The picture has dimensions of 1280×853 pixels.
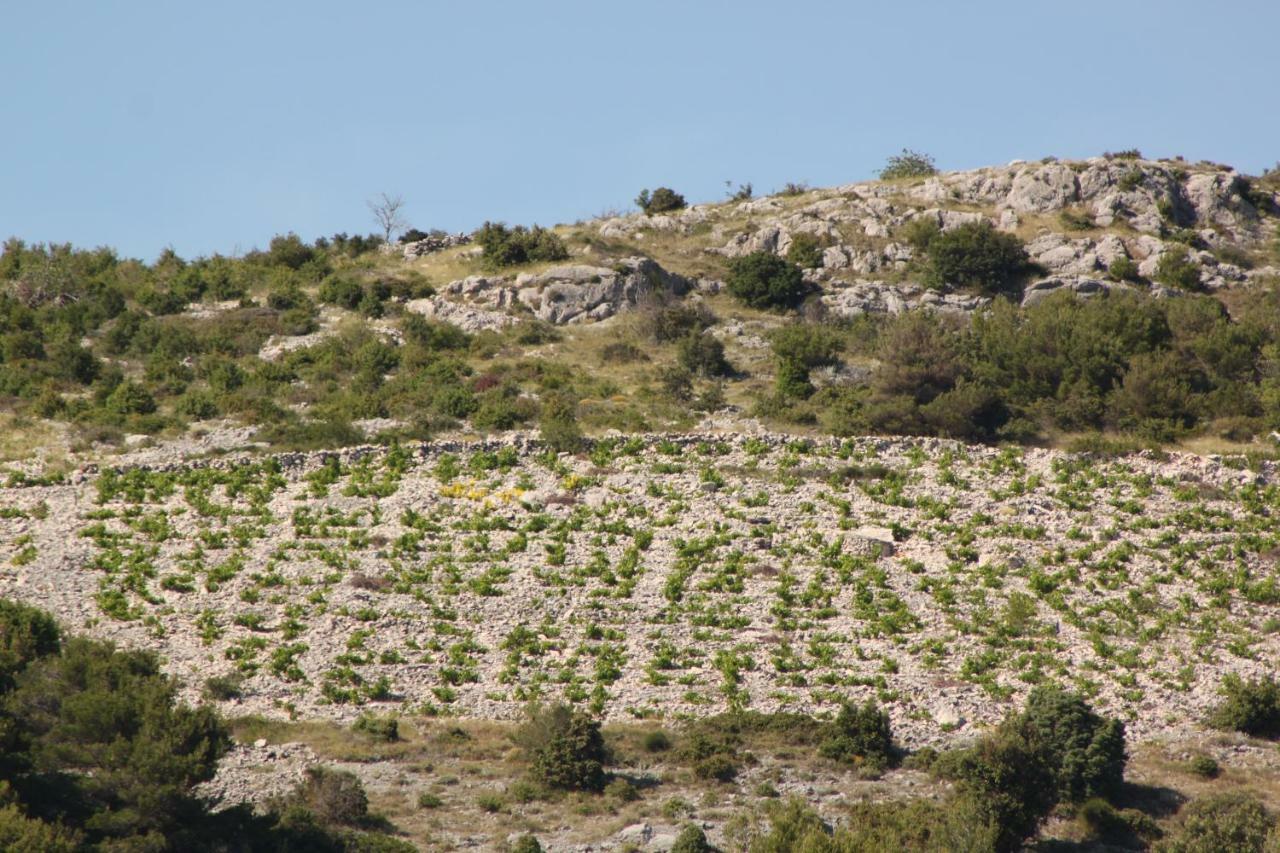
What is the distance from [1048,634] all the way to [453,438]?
20.8 meters

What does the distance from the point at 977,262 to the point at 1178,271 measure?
816 centimetres

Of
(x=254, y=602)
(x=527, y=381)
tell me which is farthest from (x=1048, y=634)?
(x=527, y=381)

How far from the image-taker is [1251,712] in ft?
108

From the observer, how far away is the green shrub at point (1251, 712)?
33.0 meters

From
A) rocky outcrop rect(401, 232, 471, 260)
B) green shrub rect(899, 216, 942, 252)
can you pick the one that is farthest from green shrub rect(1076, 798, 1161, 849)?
rocky outcrop rect(401, 232, 471, 260)

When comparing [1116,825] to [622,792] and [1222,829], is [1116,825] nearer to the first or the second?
[1222,829]

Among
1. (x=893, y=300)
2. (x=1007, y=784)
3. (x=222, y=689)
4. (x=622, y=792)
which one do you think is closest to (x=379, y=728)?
(x=222, y=689)

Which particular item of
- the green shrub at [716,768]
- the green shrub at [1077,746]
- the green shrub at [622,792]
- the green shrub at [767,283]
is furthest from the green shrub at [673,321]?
the green shrub at [622,792]

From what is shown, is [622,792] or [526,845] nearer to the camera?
[526,845]

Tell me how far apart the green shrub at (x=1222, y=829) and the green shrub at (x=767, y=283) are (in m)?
35.9

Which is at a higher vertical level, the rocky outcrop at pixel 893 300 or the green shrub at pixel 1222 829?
the rocky outcrop at pixel 893 300

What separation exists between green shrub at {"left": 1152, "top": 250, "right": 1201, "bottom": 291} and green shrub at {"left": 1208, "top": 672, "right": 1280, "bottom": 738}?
31.9 meters

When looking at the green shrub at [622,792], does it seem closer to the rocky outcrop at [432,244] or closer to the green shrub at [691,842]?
the green shrub at [691,842]

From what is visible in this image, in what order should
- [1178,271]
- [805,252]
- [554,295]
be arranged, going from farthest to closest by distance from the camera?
[805,252] → [1178,271] → [554,295]
